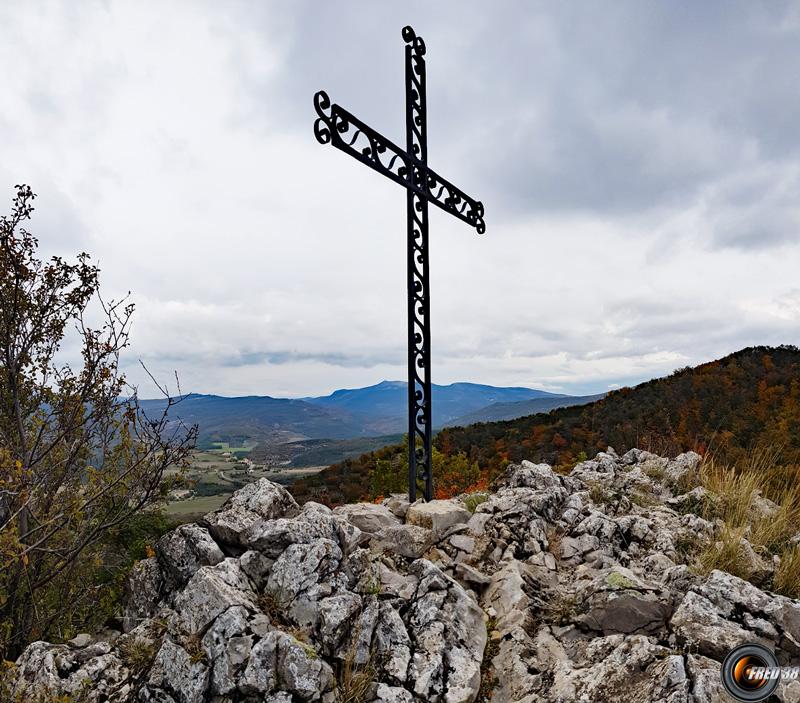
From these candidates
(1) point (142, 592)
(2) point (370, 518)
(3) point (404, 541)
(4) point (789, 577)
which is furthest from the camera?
(2) point (370, 518)

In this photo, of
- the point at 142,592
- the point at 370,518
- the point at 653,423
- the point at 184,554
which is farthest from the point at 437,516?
the point at 653,423

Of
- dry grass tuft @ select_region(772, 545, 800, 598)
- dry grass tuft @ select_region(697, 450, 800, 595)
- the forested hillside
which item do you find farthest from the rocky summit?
the forested hillside

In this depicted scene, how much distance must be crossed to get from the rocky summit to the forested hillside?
49.1 feet

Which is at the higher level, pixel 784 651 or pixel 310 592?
pixel 310 592

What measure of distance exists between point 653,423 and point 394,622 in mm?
27733

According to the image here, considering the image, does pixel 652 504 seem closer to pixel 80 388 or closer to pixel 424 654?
pixel 424 654

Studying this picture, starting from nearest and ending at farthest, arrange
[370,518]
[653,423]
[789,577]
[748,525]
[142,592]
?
[142,592] < [789,577] < [748,525] < [370,518] < [653,423]

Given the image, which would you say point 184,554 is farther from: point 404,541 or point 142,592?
point 404,541

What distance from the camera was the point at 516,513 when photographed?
664 cm

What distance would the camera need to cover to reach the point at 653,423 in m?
28.0

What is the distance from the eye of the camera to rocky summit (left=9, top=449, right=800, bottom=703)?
12.6 ft

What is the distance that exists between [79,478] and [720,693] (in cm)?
866

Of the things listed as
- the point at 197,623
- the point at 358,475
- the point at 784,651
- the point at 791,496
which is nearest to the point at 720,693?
the point at 784,651

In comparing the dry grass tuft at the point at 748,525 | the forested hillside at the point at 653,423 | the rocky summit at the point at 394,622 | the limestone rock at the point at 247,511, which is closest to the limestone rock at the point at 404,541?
the rocky summit at the point at 394,622
